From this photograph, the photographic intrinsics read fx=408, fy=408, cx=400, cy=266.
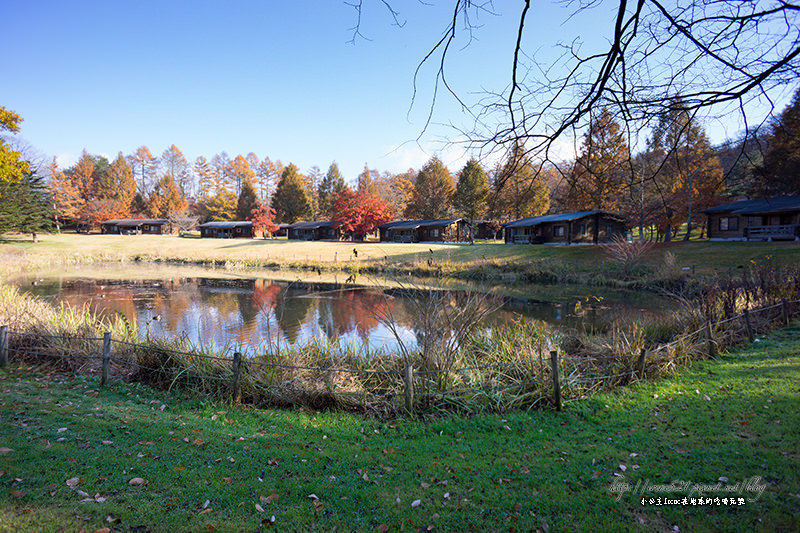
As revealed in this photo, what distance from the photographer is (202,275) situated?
3344 centimetres

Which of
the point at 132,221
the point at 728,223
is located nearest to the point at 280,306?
the point at 728,223

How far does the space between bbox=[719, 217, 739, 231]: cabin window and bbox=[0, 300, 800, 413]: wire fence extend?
34.2 meters

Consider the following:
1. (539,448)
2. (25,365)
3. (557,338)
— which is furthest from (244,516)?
(557,338)

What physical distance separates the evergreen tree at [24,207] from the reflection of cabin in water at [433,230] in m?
40.4

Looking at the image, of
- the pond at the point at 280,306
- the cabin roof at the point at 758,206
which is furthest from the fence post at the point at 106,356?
the cabin roof at the point at 758,206

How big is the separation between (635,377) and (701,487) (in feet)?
13.1

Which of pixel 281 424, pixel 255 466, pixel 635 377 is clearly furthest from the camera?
pixel 635 377

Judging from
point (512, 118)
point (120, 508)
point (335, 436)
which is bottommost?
point (335, 436)

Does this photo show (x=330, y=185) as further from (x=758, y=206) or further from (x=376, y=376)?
(x=376, y=376)

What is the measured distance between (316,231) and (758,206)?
2055 inches

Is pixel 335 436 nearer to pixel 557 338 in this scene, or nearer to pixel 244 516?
pixel 244 516

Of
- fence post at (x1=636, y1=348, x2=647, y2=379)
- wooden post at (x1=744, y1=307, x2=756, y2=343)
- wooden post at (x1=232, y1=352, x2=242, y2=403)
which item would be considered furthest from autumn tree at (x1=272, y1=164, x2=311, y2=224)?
fence post at (x1=636, y1=348, x2=647, y2=379)

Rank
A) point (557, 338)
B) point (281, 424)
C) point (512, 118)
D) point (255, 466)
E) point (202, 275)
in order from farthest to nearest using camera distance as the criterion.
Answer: point (202, 275) → point (557, 338) → point (281, 424) → point (255, 466) → point (512, 118)

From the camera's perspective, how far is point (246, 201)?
70.7 meters
